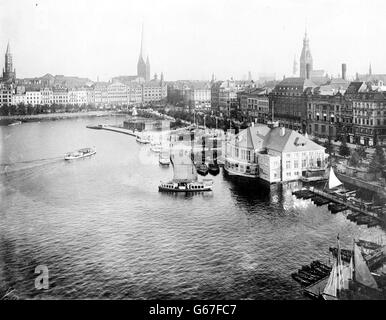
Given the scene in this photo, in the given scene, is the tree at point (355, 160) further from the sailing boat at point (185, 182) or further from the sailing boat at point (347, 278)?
the sailing boat at point (347, 278)

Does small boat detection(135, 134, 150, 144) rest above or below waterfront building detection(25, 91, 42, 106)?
below

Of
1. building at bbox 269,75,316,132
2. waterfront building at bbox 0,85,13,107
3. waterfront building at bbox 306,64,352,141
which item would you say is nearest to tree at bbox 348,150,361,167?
waterfront building at bbox 306,64,352,141

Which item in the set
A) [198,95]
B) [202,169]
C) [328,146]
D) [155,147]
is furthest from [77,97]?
[198,95]

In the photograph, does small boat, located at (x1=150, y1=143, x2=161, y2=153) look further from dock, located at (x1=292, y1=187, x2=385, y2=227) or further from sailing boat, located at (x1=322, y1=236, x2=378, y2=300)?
sailing boat, located at (x1=322, y1=236, x2=378, y2=300)

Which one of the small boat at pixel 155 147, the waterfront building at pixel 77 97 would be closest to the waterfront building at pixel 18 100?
the waterfront building at pixel 77 97
